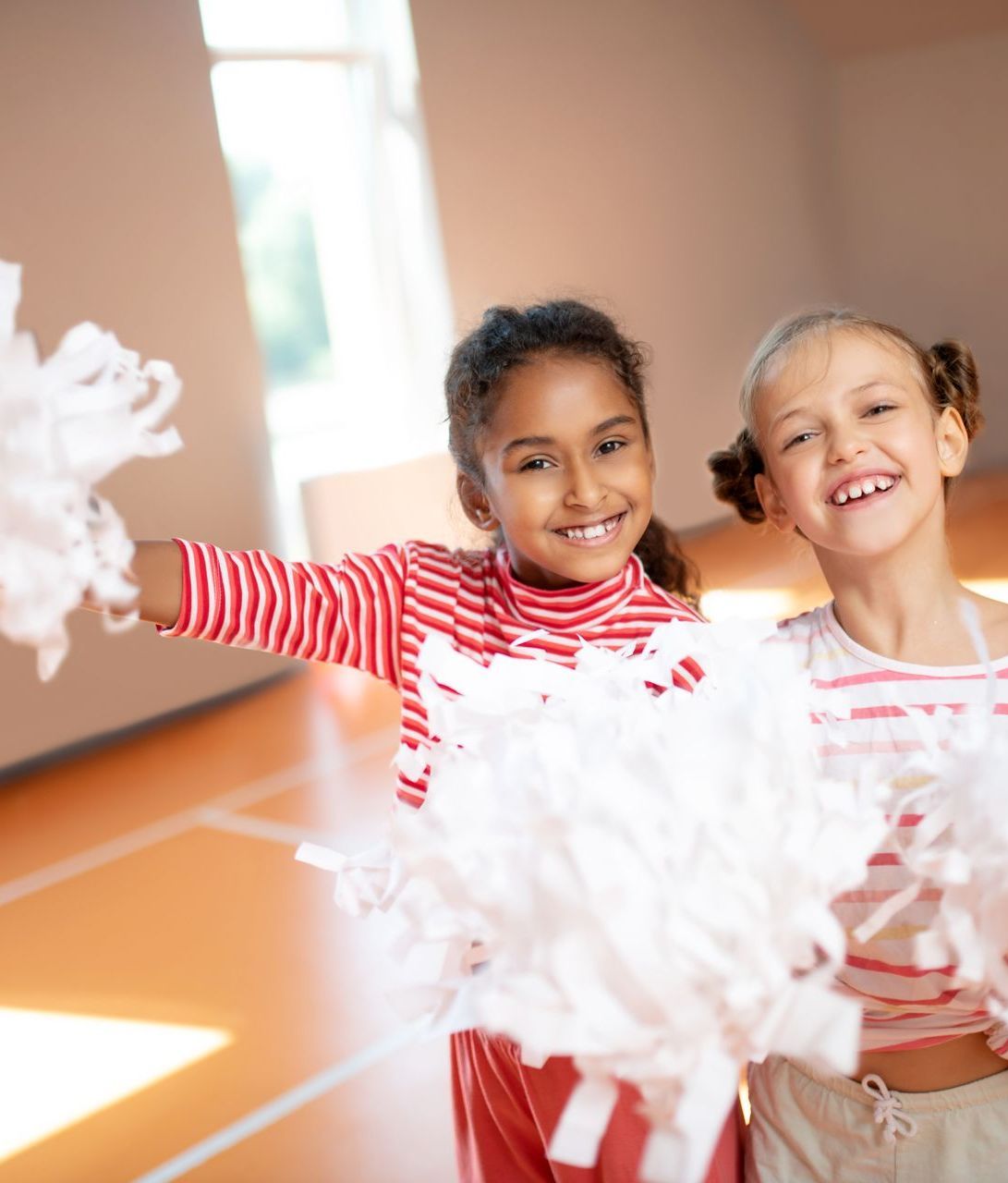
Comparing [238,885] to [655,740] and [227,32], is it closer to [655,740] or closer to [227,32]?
[655,740]

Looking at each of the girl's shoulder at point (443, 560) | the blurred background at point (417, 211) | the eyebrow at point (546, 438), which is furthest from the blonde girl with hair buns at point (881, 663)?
the blurred background at point (417, 211)

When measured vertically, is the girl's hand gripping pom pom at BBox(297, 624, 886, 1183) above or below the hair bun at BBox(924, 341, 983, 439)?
below

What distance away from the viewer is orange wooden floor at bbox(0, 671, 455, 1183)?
1.94 meters

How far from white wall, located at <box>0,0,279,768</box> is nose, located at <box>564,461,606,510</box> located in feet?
9.35

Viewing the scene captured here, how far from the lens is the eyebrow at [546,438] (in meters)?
1.39

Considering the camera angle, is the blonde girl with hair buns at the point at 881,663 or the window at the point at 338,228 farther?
the window at the point at 338,228

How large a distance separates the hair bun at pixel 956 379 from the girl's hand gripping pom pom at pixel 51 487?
2.84ft

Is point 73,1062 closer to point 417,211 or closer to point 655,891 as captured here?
point 655,891

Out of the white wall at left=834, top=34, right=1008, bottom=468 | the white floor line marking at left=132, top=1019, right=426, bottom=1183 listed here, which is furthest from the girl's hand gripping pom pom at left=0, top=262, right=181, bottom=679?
the white wall at left=834, top=34, right=1008, bottom=468

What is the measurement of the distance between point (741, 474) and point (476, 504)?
12.5 inches

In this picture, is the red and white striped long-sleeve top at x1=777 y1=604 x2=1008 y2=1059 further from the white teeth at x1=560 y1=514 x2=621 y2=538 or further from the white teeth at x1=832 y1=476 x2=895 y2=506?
the white teeth at x1=560 y1=514 x2=621 y2=538

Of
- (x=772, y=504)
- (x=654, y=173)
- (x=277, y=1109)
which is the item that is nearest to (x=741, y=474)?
(x=772, y=504)

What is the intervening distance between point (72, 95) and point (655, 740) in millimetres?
3846

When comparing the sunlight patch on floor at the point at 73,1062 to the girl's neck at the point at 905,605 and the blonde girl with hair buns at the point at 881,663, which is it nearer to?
the blonde girl with hair buns at the point at 881,663
